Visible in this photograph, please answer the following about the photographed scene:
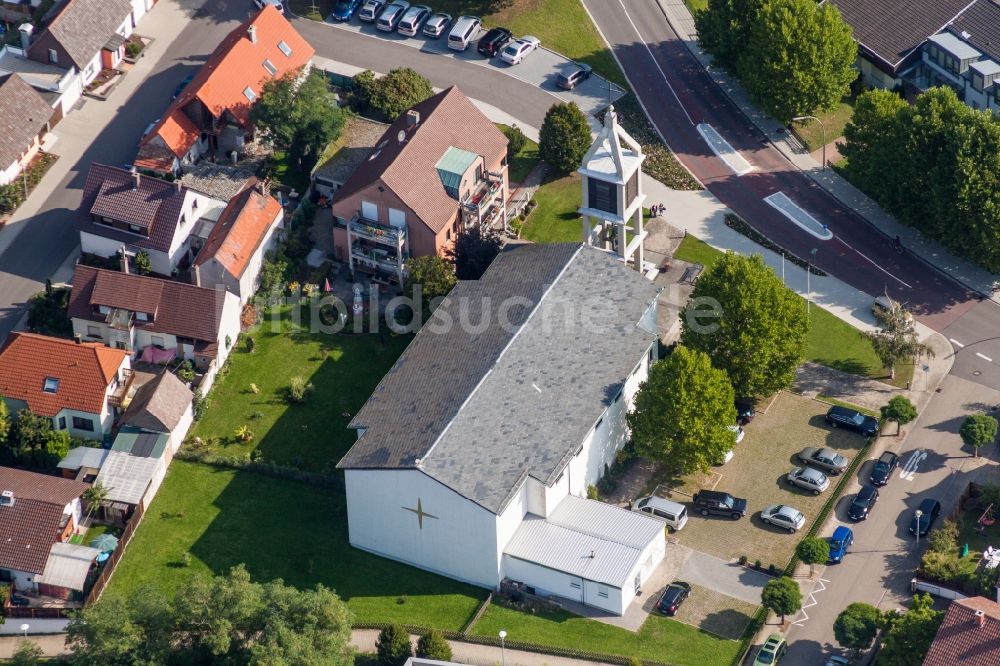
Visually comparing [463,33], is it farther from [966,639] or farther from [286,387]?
[966,639]

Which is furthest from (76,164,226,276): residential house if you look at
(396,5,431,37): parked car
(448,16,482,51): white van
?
(448,16,482,51): white van

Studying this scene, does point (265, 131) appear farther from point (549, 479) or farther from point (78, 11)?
point (549, 479)

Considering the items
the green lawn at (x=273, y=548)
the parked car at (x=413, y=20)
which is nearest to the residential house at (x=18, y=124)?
the parked car at (x=413, y=20)

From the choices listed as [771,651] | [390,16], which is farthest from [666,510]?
[390,16]

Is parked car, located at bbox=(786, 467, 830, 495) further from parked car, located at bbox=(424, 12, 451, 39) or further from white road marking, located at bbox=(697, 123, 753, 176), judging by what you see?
parked car, located at bbox=(424, 12, 451, 39)

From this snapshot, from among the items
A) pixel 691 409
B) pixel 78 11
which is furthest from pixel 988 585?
pixel 78 11

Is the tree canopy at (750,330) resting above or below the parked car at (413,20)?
below

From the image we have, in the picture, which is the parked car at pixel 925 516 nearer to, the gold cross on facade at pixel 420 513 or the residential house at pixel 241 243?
the gold cross on facade at pixel 420 513
